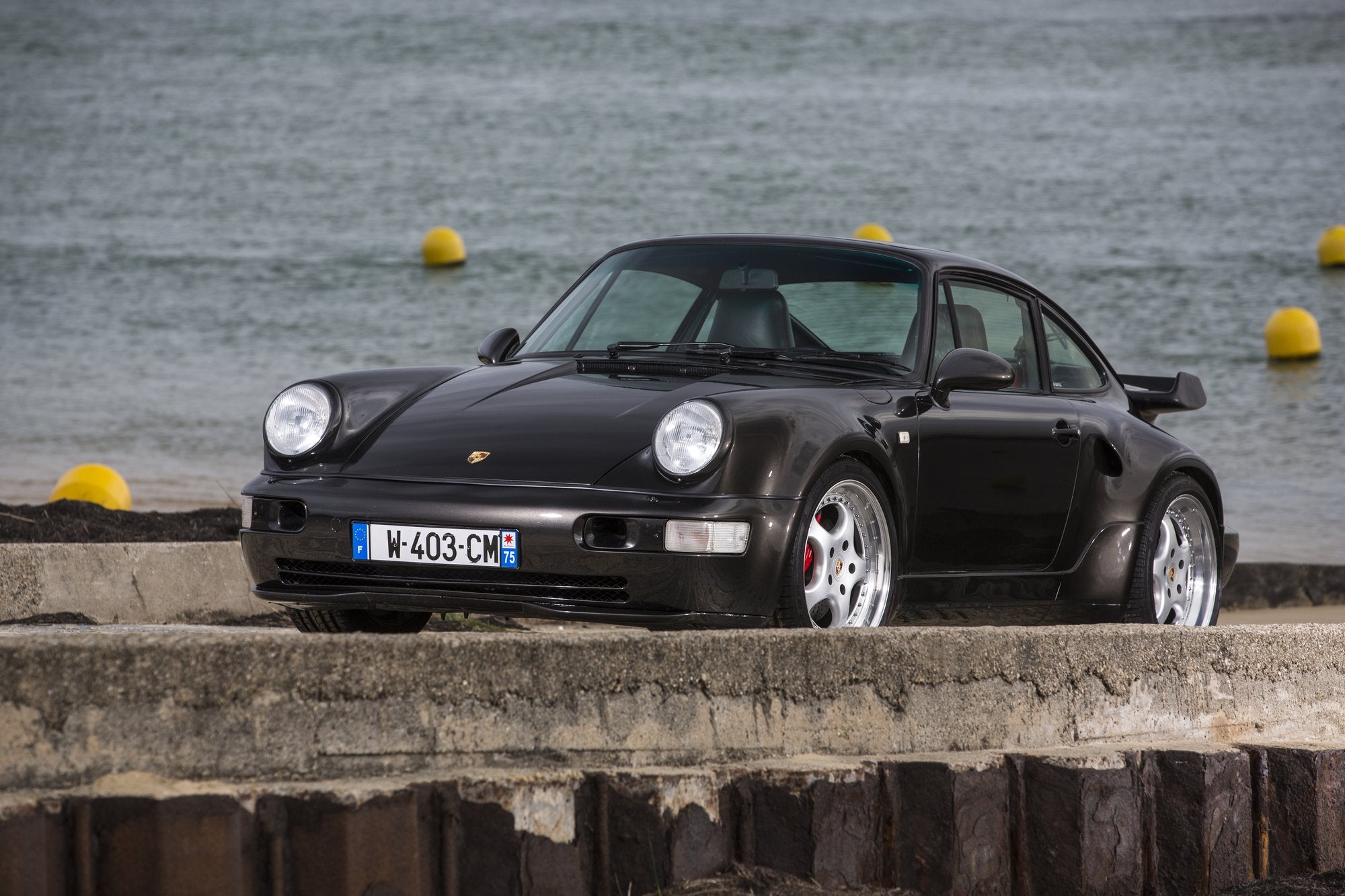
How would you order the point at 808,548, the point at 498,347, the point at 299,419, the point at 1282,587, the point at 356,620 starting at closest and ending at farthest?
1. the point at 808,548
2. the point at 299,419
3. the point at 356,620
4. the point at 498,347
5. the point at 1282,587

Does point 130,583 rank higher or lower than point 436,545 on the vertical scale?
lower

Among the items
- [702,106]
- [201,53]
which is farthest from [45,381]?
[201,53]

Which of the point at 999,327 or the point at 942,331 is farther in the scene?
the point at 999,327

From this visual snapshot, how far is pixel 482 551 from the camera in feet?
15.4

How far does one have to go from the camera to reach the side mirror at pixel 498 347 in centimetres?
629

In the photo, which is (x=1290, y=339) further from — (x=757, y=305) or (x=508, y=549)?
(x=508, y=549)

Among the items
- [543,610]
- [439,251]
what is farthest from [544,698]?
[439,251]

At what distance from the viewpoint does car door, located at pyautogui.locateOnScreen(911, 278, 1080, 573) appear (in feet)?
18.1

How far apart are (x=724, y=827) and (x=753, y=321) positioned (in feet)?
7.40

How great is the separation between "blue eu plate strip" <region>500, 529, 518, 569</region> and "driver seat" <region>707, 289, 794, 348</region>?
1416mm

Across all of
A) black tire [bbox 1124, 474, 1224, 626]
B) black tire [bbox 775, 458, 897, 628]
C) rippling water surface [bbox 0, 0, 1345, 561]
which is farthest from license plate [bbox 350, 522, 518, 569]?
rippling water surface [bbox 0, 0, 1345, 561]

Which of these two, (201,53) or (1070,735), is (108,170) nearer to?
(201,53)

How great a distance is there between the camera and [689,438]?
15.6ft

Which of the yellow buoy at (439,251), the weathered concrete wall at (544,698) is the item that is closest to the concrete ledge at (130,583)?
the weathered concrete wall at (544,698)
